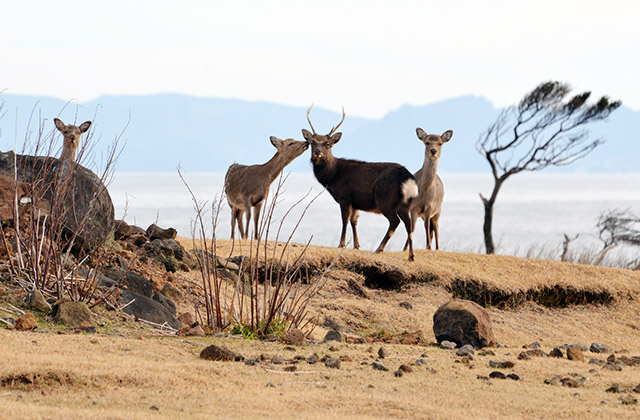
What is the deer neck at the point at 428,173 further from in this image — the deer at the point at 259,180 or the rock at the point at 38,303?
the rock at the point at 38,303

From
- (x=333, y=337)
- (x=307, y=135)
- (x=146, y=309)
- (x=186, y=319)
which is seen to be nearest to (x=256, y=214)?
(x=307, y=135)

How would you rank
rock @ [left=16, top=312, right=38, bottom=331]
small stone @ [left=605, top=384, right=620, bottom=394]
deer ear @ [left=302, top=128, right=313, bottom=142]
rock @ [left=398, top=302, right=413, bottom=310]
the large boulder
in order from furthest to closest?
deer ear @ [left=302, top=128, right=313, bottom=142] < rock @ [left=398, top=302, right=413, bottom=310] < the large boulder < rock @ [left=16, top=312, right=38, bottom=331] < small stone @ [left=605, top=384, right=620, bottom=394]

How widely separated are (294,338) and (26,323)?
215cm

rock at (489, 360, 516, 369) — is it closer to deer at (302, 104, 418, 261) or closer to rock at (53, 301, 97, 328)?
rock at (53, 301, 97, 328)

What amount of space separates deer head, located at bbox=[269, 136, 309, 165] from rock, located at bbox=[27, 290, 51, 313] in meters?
6.48

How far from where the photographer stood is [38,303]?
708cm

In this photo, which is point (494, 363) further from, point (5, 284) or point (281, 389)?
point (5, 284)

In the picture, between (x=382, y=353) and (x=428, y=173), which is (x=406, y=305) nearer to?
(x=382, y=353)

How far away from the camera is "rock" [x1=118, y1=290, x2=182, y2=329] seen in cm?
765

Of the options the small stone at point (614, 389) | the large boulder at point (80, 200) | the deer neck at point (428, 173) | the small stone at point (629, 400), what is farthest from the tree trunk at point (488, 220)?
A: the small stone at point (629, 400)

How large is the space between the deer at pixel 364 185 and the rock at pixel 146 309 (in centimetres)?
427

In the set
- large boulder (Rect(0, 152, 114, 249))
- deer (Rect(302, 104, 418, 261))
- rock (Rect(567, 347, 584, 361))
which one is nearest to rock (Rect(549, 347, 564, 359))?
rock (Rect(567, 347, 584, 361))

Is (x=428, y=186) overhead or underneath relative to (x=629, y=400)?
overhead

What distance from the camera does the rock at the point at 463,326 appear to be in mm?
7828
